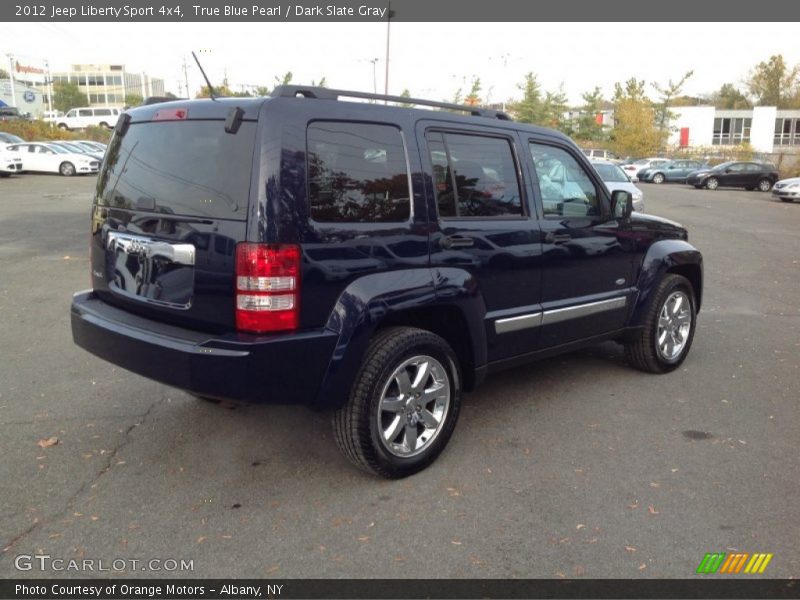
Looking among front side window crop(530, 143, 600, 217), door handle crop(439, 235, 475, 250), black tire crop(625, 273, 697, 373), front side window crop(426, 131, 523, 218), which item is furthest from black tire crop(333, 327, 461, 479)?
black tire crop(625, 273, 697, 373)

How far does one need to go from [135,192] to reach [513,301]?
227 cm

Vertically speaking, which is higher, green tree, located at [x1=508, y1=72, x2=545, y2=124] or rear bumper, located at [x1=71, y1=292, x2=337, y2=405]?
green tree, located at [x1=508, y1=72, x2=545, y2=124]

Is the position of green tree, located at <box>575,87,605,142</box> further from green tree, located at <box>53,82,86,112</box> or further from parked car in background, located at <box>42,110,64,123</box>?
green tree, located at <box>53,82,86,112</box>

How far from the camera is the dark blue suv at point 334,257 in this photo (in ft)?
10.8

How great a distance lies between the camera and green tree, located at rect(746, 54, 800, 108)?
79750 millimetres

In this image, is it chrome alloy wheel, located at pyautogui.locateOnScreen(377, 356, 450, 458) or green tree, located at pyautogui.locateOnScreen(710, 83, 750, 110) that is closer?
chrome alloy wheel, located at pyautogui.locateOnScreen(377, 356, 450, 458)

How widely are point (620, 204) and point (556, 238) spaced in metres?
0.78

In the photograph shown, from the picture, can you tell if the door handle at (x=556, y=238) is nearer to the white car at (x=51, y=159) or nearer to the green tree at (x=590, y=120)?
the white car at (x=51, y=159)

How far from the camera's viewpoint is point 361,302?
3496 mm

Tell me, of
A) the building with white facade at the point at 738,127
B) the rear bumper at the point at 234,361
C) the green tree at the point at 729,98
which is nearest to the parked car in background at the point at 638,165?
the building with white facade at the point at 738,127

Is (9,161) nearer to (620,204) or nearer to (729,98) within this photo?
(620,204)

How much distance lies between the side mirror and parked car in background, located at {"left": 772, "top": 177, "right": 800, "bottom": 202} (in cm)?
2538

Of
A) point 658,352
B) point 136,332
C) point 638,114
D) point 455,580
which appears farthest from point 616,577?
point 638,114

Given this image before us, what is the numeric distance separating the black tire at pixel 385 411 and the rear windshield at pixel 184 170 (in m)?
1.00
